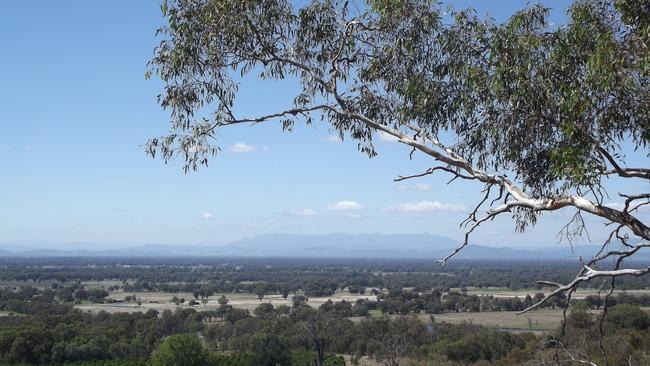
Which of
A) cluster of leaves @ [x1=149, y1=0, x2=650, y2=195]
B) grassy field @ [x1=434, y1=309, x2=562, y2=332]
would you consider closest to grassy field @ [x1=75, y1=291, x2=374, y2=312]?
grassy field @ [x1=434, y1=309, x2=562, y2=332]

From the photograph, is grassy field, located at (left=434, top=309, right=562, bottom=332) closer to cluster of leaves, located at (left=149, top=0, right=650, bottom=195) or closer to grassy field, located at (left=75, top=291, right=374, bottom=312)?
grassy field, located at (left=75, top=291, right=374, bottom=312)

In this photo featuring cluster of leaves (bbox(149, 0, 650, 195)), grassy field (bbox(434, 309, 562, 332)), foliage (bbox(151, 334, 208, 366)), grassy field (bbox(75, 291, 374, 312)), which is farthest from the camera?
grassy field (bbox(75, 291, 374, 312))

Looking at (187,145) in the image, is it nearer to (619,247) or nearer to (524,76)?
(524,76)

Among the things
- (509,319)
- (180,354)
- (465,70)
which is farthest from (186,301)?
(465,70)

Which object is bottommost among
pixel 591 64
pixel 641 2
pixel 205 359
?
pixel 205 359

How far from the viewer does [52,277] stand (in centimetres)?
12712

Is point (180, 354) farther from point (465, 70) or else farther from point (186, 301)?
point (186, 301)

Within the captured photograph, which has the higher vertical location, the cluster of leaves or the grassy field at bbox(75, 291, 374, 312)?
the cluster of leaves

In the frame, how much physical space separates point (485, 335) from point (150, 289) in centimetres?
7483

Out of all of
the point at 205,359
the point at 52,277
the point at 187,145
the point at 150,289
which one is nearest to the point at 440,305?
the point at 205,359

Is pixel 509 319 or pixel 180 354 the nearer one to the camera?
pixel 180 354

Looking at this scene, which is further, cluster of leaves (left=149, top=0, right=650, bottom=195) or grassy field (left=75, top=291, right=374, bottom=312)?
grassy field (left=75, top=291, right=374, bottom=312)

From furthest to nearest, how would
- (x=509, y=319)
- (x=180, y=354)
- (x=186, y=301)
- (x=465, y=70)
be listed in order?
(x=186, y=301), (x=509, y=319), (x=180, y=354), (x=465, y=70)

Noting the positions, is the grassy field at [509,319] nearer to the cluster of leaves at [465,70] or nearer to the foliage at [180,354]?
the foliage at [180,354]
